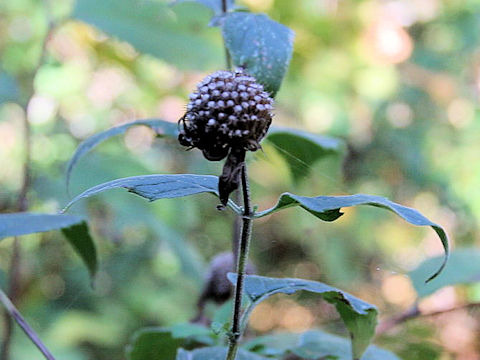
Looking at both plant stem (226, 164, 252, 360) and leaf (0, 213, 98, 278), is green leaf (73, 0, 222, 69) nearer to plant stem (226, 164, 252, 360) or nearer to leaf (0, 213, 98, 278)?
leaf (0, 213, 98, 278)

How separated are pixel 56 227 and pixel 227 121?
190 mm

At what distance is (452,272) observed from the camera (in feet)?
2.33

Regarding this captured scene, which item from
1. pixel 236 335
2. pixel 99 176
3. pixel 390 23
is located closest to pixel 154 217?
pixel 99 176

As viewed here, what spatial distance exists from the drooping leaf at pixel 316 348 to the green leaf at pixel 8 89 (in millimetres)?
442

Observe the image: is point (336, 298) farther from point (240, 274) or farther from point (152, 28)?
point (152, 28)

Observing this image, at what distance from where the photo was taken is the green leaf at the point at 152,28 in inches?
32.4

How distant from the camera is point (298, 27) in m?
1.41

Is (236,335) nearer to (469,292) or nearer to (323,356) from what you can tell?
(323,356)

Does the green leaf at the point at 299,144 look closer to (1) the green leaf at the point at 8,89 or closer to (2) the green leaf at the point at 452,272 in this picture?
(2) the green leaf at the point at 452,272

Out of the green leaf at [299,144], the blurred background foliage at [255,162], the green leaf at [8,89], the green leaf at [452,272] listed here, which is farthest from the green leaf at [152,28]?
the green leaf at [452,272]

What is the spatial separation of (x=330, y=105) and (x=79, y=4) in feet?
2.53

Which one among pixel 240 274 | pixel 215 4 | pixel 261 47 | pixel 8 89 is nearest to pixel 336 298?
pixel 240 274

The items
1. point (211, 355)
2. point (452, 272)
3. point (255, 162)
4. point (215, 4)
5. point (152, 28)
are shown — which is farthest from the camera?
point (255, 162)

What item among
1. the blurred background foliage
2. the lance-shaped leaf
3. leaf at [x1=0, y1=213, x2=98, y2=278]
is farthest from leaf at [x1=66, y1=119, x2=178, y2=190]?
the blurred background foliage
